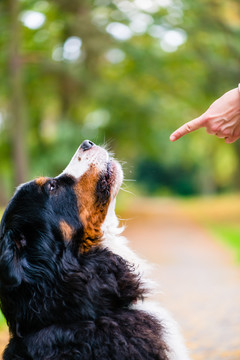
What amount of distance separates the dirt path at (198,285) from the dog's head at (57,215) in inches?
32.8

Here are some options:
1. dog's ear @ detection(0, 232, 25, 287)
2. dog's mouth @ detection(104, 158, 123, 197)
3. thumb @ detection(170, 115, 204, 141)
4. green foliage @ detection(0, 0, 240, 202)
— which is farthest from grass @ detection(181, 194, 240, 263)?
dog's ear @ detection(0, 232, 25, 287)

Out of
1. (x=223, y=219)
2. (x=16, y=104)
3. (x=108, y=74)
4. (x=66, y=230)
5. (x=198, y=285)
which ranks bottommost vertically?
(x=66, y=230)

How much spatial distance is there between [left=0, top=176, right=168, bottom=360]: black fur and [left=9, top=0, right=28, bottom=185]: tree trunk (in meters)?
10.8

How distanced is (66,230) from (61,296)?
458 millimetres

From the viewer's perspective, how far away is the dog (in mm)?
2904

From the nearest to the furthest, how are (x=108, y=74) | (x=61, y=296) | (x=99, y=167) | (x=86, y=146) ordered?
(x=61, y=296)
(x=99, y=167)
(x=86, y=146)
(x=108, y=74)

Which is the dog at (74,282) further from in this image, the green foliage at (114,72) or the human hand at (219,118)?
the green foliage at (114,72)

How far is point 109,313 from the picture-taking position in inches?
121

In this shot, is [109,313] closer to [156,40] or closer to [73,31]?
[73,31]

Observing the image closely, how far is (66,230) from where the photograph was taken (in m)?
3.24

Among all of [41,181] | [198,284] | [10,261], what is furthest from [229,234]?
[10,261]

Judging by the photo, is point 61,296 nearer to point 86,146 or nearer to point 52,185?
point 52,185

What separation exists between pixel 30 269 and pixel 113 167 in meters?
1.08

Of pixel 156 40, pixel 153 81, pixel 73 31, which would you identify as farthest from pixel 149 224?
pixel 73 31
